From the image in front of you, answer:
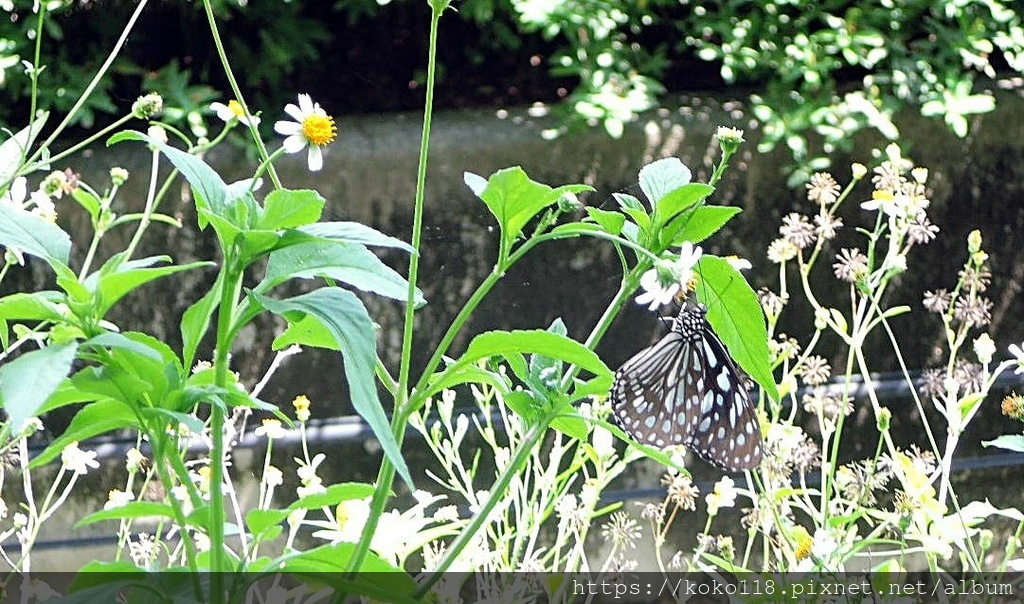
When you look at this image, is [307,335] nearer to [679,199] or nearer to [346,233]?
[346,233]

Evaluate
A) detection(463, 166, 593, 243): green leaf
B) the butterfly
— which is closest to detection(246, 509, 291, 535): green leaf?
detection(463, 166, 593, 243): green leaf

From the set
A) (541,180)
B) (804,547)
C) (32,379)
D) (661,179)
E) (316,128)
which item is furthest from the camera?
(541,180)

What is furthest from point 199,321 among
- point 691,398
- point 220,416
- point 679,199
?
point 691,398

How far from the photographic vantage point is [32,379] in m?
0.52

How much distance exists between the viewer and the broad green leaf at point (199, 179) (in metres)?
0.61

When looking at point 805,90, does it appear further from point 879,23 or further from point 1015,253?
point 1015,253

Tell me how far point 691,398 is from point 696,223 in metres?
0.46

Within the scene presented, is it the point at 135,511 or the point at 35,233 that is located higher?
the point at 35,233

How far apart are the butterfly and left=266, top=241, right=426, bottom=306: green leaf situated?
1.30 feet

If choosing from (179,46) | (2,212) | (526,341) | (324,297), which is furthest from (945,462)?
(179,46)

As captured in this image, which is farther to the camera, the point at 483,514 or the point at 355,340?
the point at 483,514

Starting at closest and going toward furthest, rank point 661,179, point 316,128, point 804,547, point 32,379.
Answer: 1. point 32,379
2. point 661,179
3. point 316,128
4. point 804,547

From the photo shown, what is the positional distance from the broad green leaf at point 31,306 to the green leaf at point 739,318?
0.37 meters

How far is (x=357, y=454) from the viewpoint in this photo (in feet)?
6.95
